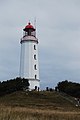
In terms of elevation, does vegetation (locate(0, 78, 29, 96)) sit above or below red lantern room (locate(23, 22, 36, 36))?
below

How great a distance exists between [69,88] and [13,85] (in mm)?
9029

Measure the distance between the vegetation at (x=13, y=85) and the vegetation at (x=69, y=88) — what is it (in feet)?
20.8

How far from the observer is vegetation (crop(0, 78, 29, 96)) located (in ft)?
179

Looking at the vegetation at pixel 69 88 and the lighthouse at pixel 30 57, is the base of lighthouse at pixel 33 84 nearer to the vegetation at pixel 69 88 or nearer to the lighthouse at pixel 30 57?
the lighthouse at pixel 30 57

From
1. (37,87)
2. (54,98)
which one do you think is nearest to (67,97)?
(54,98)

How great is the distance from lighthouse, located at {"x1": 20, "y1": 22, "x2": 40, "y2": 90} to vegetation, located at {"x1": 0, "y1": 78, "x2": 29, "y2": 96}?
385 cm

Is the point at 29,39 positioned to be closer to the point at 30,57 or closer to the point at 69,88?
the point at 30,57

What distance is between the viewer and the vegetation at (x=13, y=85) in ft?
179

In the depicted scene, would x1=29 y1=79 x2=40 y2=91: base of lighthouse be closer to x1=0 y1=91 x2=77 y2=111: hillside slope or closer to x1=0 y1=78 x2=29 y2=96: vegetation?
x1=0 y1=78 x2=29 y2=96: vegetation

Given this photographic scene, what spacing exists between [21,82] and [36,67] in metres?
7.33

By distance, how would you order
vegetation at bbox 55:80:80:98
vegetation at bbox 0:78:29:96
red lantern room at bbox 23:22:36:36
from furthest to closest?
red lantern room at bbox 23:22:36:36
vegetation at bbox 0:78:29:96
vegetation at bbox 55:80:80:98

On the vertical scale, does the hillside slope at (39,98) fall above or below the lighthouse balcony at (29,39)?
below

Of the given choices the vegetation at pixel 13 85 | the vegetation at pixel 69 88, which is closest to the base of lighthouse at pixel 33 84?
the vegetation at pixel 69 88

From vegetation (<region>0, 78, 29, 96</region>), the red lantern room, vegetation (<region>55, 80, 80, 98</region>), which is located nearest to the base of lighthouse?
vegetation (<region>55, 80, 80, 98</region>)
